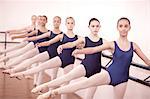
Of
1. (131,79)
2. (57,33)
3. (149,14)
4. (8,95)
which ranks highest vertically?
(149,14)

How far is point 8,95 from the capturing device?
4.96 metres

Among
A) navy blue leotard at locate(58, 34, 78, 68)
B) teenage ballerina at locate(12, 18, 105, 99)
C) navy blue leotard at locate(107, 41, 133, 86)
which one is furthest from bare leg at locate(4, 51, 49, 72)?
navy blue leotard at locate(107, 41, 133, 86)

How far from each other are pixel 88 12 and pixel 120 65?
3.29 metres

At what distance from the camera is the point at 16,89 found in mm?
5512

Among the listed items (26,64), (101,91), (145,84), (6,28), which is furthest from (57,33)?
(6,28)

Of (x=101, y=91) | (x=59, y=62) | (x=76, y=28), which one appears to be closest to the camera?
(x=59, y=62)

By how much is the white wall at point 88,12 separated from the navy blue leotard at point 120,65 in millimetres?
1272

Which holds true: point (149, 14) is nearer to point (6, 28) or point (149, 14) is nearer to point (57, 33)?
point (57, 33)

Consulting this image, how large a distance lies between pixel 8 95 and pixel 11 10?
11.1ft

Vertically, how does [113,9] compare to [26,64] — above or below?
above

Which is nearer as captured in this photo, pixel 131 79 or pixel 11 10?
pixel 131 79

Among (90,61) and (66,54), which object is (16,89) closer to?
(66,54)

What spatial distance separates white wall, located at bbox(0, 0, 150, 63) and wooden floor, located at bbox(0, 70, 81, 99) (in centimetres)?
142

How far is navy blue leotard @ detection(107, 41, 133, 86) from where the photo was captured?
2662 millimetres
